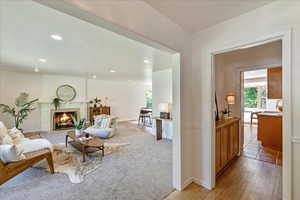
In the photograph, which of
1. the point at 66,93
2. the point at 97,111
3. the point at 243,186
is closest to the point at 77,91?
the point at 66,93

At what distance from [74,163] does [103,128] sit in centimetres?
205

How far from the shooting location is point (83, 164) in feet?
9.49

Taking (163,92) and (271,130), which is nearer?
(271,130)

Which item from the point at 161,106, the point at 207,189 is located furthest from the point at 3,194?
the point at 161,106

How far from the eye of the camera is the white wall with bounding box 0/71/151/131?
5418 mm

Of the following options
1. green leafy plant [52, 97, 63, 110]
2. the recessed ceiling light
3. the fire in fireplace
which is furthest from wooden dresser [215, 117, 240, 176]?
green leafy plant [52, 97, 63, 110]

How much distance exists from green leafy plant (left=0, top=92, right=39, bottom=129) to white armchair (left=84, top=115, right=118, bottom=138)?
264 cm

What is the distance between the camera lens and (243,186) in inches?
84.4

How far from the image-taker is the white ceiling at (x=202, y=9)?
5.14 ft

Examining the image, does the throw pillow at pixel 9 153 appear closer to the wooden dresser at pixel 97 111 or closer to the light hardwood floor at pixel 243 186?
the light hardwood floor at pixel 243 186

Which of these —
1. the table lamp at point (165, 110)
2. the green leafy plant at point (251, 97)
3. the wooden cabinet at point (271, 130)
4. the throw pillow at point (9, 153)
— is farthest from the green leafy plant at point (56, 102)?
the green leafy plant at point (251, 97)

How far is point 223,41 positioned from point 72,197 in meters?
3.15

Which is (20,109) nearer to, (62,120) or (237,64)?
(62,120)

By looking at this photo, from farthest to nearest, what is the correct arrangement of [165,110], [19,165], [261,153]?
[165,110] < [261,153] < [19,165]
